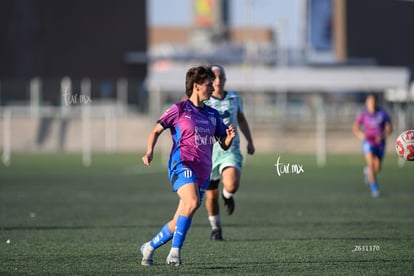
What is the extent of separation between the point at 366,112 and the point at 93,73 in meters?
43.0

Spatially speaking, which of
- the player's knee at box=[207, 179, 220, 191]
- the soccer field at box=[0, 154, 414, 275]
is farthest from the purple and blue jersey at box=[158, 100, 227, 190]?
the player's knee at box=[207, 179, 220, 191]

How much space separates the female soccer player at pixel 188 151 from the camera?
10.1 meters

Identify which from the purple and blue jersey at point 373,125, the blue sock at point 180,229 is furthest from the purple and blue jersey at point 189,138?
the purple and blue jersey at point 373,125

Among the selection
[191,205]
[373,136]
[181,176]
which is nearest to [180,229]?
[191,205]

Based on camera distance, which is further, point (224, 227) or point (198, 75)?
point (224, 227)

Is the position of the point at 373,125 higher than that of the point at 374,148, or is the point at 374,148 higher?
the point at 373,125

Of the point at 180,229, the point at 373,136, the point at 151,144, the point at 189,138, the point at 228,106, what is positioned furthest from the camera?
the point at 373,136

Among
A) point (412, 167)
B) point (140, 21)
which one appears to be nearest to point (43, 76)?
point (140, 21)

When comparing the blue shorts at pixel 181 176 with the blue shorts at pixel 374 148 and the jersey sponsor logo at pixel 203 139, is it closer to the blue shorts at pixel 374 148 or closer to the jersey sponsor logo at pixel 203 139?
the jersey sponsor logo at pixel 203 139

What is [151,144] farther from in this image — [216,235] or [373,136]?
[373,136]

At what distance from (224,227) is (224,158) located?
184 cm

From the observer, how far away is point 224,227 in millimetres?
14766

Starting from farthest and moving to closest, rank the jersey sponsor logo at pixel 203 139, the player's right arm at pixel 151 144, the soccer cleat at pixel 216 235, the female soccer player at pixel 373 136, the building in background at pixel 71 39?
the building in background at pixel 71 39
the female soccer player at pixel 373 136
the soccer cleat at pixel 216 235
the jersey sponsor logo at pixel 203 139
the player's right arm at pixel 151 144

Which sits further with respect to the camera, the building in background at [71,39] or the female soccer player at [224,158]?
the building in background at [71,39]
